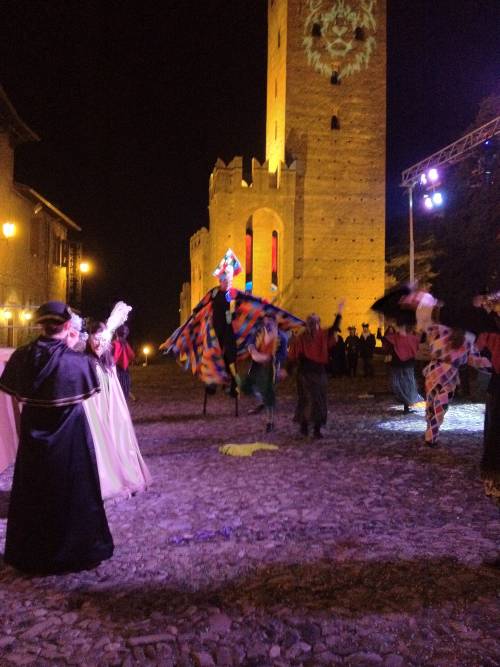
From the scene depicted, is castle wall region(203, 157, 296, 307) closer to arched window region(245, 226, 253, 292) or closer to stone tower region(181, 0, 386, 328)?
stone tower region(181, 0, 386, 328)

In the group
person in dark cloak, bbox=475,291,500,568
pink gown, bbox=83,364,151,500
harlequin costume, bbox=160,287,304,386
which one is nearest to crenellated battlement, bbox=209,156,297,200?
harlequin costume, bbox=160,287,304,386

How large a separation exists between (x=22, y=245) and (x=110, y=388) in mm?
22170

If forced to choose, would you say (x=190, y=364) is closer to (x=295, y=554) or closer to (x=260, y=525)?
(x=260, y=525)

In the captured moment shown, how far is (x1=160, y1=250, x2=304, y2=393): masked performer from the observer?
9.44 m

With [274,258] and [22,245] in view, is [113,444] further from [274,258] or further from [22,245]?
[274,258]

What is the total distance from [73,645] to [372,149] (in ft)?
117

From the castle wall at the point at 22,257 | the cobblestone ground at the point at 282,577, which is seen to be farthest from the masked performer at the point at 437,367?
the castle wall at the point at 22,257

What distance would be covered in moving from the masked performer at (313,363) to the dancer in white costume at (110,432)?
139 inches

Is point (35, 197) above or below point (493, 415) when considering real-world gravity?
above

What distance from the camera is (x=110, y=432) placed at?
19.5ft

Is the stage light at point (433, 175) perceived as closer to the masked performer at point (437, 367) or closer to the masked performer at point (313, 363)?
the masked performer at point (313, 363)

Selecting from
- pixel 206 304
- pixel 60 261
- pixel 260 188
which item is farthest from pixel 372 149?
pixel 206 304

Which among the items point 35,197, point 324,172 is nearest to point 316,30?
point 324,172

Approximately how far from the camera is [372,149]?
35.2 meters
